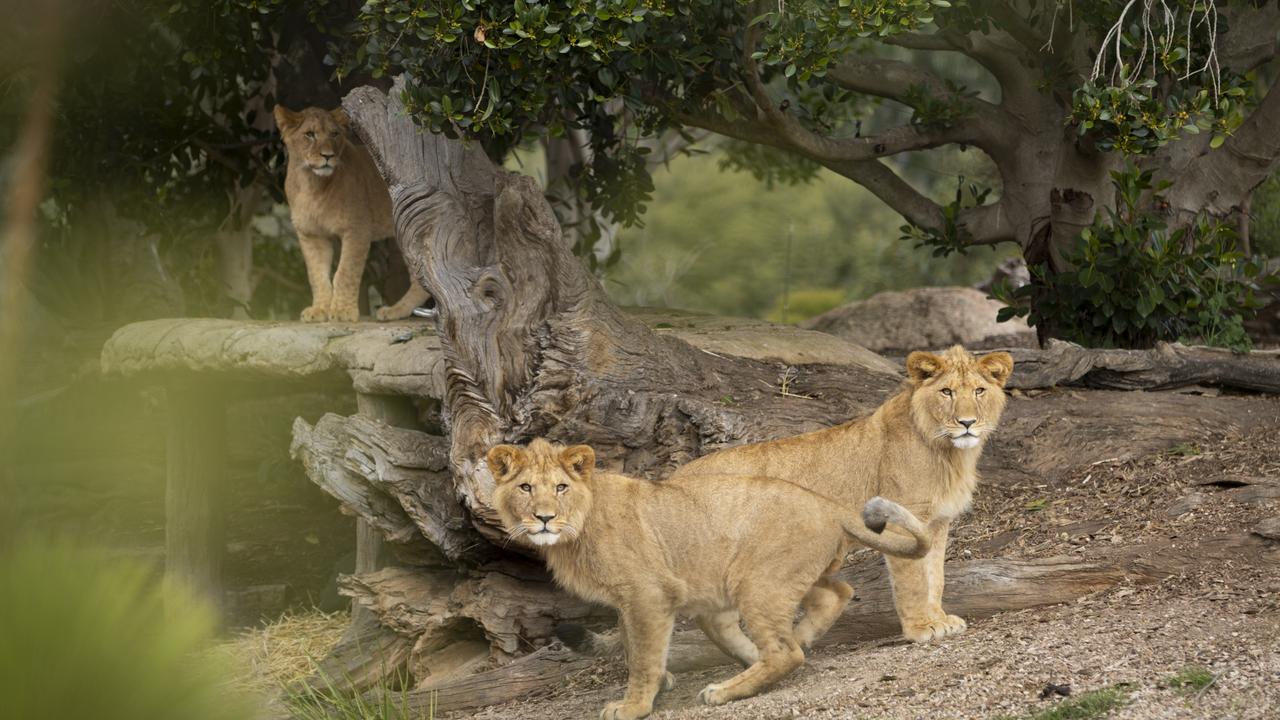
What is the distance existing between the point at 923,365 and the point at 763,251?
111 ft

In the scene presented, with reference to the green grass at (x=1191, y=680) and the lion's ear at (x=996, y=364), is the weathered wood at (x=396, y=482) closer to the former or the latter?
the lion's ear at (x=996, y=364)

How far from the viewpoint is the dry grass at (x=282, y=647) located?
8.45 m

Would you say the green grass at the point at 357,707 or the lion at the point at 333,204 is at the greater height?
the lion at the point at 333,204

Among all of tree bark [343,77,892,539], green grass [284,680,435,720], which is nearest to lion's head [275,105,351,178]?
tree bark [343,77,892,539]

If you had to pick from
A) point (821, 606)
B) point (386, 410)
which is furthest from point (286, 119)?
point (821, 606)

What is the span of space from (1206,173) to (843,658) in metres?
5.69

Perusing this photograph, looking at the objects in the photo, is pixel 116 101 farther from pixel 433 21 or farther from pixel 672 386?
pixel 672 386

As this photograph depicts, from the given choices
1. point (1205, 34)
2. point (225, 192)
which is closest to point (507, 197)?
point (1205, 34)

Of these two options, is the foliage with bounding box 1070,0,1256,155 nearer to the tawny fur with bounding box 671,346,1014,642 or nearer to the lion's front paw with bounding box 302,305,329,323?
the tawny fur with bounding box 671,346,1014,642

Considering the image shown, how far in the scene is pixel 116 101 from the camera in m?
10.9

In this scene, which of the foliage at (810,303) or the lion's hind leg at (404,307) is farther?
the foliage at (810,303)

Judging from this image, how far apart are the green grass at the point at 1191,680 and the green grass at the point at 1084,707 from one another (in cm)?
17

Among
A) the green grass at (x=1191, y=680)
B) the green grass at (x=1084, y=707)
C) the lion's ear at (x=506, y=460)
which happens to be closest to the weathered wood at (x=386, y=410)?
the lion's ear at (x=506, y=460)

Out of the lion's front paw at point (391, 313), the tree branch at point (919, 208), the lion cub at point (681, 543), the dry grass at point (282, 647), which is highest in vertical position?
the tree branch at point (919, 208)
